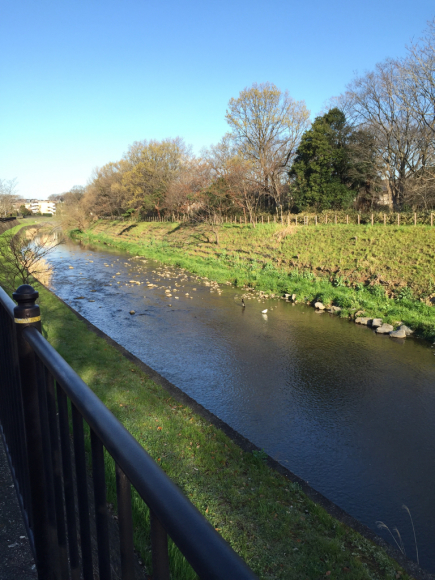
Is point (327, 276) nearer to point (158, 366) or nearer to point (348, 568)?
point (158, 366)

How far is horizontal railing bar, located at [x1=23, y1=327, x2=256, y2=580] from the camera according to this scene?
751mm

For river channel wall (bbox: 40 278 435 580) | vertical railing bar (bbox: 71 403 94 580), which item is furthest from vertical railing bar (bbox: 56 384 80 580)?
river channel wall (bbox: 40 278 435 580)

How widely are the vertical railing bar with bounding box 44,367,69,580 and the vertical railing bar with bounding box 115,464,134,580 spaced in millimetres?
794

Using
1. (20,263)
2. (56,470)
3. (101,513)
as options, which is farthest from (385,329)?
(101,513)

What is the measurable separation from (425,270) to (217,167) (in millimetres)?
20770

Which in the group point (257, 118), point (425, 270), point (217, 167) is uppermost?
point (257, 118)

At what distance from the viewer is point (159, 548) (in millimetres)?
918

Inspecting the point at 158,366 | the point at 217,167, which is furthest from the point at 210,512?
the point at 217,167

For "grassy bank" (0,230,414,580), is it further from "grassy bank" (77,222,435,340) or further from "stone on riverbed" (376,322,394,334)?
"grassy bank" (77,222,435,340)

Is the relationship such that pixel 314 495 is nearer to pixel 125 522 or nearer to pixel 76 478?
pixel 76 478

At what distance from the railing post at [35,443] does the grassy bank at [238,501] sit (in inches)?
73.7

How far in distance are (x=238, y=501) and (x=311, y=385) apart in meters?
5.23

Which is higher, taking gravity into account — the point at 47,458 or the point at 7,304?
the point at 7,304

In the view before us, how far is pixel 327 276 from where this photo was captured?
A: 790 inches
